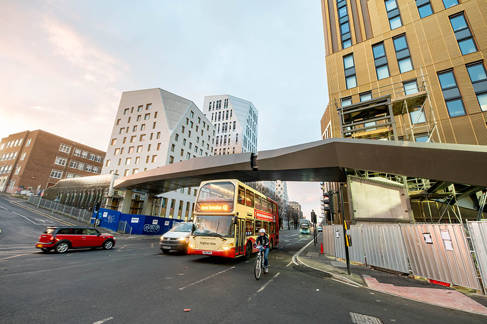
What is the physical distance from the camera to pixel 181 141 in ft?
145

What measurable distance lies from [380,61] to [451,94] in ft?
24.7

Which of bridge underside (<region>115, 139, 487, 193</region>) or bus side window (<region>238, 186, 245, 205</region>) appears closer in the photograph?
bridge underside (<region>115, 139, 487, 193</region>)

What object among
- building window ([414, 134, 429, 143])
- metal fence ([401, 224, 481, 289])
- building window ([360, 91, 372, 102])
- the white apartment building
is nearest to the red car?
metal fence ([401, 224, 481, 289])

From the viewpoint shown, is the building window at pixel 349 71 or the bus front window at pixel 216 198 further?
the building window at pixel 349 71

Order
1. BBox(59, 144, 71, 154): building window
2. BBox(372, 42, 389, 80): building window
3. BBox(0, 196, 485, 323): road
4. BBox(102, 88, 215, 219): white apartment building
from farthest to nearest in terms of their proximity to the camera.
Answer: BBox(59, 144, 71, 154): building window
BBox(102, 88, 215, 219): white apartment building
BBox(372, 42, 389, 80): building window
BBox(0, 196, 485, 323): road

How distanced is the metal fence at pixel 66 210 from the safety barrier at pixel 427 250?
1312 inches

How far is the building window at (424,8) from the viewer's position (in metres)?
20.7

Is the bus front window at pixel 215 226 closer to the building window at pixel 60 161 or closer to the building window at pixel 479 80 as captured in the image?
the building window at pixel 479 80

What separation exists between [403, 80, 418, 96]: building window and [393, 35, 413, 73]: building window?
1487 mm

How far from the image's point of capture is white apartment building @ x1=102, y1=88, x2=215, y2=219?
40625mm

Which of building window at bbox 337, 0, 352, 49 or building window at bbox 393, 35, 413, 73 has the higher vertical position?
building window at bbox 337, 0, 352, 49

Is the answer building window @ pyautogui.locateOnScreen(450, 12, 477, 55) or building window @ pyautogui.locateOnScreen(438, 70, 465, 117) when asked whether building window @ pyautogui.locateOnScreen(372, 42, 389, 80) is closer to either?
building window @ pyautogui.locateOnScreen(438, 70, 465, 117)

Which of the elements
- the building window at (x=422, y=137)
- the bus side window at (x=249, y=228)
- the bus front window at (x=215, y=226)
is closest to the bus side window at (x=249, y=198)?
the bus side window at (x=249, y=228)

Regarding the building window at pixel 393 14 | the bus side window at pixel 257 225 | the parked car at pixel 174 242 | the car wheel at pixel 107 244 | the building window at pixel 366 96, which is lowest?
the car wheel at pixel 107 244
